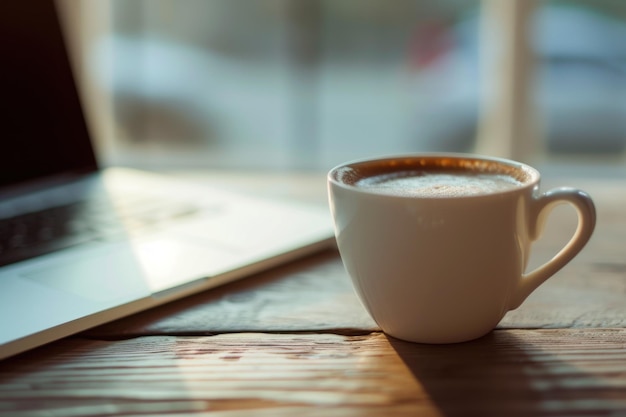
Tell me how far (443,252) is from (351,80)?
1.82m

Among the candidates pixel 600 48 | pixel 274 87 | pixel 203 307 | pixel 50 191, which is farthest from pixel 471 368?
pixel 600 48

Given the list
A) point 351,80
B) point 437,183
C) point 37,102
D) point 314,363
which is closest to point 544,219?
point 437,183

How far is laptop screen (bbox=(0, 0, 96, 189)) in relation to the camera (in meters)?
0.77

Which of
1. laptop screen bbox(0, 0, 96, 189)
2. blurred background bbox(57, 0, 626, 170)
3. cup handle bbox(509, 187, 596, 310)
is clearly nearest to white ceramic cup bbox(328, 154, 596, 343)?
cup handle bbox(509, 187, 596, 310)

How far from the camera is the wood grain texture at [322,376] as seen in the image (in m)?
0.40

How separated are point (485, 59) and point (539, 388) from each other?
4.50 ft

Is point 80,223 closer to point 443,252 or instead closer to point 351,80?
point 443,252

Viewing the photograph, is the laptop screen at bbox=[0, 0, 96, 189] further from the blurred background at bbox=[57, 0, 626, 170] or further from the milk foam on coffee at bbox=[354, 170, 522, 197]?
the blurred background at bbox=[57, 0, 626, 170]

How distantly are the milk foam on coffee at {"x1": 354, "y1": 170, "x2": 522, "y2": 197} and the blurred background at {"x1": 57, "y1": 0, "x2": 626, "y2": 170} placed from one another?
1147 millimetres

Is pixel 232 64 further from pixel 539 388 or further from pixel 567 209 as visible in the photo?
pixel 539 388

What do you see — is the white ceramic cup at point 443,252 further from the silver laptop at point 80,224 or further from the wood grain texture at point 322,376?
the silver laptop at point 80,224

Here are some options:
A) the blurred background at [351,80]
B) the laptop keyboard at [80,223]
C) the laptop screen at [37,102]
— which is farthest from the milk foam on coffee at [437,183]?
the blurred background at [351,80]

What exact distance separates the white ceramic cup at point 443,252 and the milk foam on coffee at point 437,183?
2cm

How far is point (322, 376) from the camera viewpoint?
43 cm
